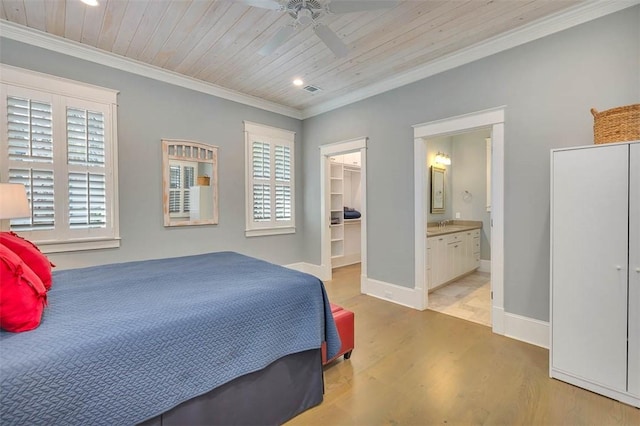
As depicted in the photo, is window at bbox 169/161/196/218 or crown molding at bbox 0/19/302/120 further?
window at bbox 169/161/196/218

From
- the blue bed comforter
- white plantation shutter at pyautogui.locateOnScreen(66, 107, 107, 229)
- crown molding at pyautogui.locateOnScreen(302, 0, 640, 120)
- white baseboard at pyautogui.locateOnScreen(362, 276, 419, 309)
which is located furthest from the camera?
→ white baseboard at pyautogui.locateOnScreen(362, 276, 419, 309)

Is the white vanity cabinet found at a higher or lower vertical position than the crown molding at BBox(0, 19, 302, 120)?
lower

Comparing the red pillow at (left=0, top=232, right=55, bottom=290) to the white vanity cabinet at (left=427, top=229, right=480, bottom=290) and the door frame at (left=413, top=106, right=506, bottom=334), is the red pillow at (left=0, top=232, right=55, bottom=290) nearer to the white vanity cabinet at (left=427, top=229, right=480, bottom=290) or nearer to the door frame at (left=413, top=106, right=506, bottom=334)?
the door frame at (left=413, top=106, right=506, bottom=334)

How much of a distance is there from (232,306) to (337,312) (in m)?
1.07

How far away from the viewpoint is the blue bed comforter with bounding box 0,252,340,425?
1.00m

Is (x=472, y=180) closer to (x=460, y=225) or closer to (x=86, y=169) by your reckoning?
(x=460, y=225)

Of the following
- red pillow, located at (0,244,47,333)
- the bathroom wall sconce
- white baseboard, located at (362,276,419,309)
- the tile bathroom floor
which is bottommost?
the tile bathroom floor

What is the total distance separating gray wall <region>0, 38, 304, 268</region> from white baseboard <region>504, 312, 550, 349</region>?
3.42m

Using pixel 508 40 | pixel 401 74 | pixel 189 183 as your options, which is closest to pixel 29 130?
pixel 189 183

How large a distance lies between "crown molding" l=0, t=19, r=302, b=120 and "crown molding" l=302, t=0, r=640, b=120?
1893mm

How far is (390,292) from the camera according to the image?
12.4 ft

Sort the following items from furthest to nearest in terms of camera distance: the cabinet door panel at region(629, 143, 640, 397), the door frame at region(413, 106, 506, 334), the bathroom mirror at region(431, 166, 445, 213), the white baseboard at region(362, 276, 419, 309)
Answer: the bathroom mirror at region(431, 166, 445, 213), the white baseboard at region(362, 276, 419, 309), the door frame at region(413, 106, 506, 334), the cabinet door panel at region(629, 143, 640, 397)

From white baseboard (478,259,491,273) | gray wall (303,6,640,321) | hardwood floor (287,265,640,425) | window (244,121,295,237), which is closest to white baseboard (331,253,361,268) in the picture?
window (244,121,295,237)

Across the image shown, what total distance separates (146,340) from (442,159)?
5.28 meters
